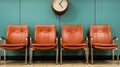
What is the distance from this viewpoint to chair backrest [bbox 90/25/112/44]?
6.10 meters

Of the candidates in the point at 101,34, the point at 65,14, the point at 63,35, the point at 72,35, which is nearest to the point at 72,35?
the point at 72,35

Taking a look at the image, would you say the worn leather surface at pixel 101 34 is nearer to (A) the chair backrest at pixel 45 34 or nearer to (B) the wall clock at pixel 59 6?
(B) the wall clock at pixel 59 6

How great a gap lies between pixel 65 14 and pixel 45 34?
31.6 inches

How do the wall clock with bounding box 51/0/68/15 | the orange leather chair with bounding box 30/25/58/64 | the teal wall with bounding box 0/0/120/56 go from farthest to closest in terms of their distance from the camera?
the teal wall with bounding box 0/0/120/56, the wall clock with bounding box 51/0/68/15, the orange leather chair with bounding box 30/25/58/64

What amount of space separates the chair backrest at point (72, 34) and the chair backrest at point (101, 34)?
1.00 feet

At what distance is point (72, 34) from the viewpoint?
6152mm

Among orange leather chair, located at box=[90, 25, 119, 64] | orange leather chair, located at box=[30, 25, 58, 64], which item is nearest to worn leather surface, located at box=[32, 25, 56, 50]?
orange leather chair, located at box=[30, 25, 58, 64]

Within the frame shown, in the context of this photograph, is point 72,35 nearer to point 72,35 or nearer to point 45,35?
point 72,35

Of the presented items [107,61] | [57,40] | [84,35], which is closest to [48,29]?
[57,40]

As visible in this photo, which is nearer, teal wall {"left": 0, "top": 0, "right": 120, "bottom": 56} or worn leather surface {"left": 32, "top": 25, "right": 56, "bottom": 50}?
worn leather surface {"left": 32, "top": 25, "right": 56, "bottom": 50}

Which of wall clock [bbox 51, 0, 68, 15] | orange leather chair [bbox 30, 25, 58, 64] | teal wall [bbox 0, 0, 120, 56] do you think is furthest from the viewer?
teal wall [bbox 0, 0, 120, 56]

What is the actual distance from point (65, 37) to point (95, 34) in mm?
788

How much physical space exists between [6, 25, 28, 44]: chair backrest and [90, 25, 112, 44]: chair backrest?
1.74 metres

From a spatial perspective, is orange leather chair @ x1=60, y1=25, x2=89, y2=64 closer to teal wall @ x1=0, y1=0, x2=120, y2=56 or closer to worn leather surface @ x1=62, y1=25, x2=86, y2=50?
worn leather surface @ x1=62, y1=25, x2=86, y2=50
